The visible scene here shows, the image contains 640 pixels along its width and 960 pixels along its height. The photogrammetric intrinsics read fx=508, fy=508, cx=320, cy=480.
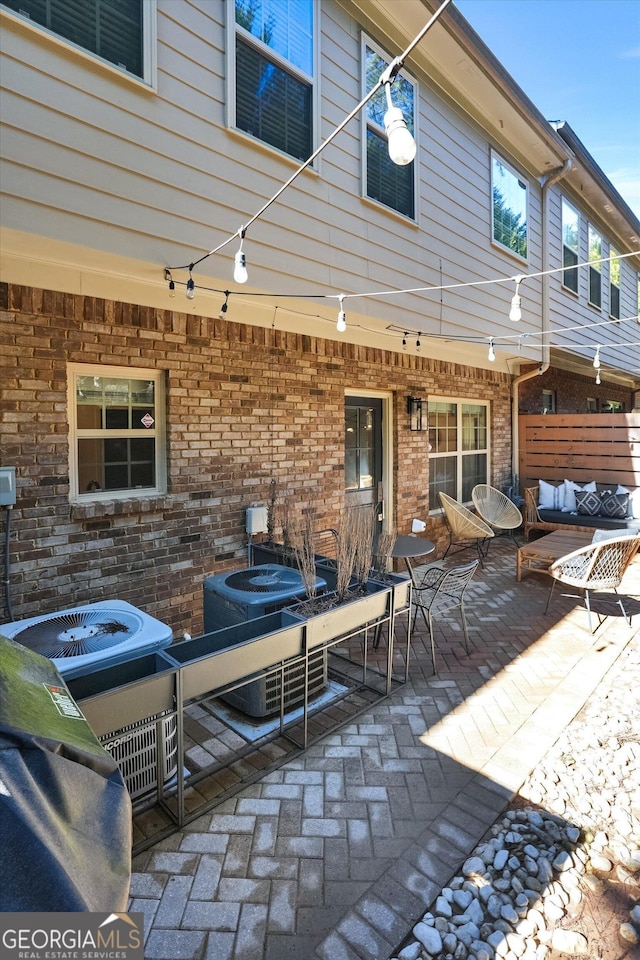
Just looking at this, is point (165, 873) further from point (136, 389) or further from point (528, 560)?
point (528, 560)

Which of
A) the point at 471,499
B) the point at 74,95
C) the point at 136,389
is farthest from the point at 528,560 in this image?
the point at 74,95

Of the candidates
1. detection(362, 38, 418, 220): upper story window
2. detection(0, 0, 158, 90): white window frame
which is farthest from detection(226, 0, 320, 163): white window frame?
detection(362, 38, 418, 220): upper story window

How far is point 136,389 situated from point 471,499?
584 cm

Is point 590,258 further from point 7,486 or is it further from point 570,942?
point 570,942

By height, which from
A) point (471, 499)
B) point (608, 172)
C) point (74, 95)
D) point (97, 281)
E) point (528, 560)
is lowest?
point (528, 560)

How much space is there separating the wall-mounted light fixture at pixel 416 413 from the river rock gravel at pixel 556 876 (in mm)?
4341

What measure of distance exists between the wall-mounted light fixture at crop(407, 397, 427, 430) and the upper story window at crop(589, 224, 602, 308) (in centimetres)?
531

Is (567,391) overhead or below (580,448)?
overhead

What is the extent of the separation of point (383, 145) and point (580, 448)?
5.82 metres

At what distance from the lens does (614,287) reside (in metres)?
11.0

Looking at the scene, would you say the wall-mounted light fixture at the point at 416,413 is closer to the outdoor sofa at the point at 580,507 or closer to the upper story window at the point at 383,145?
the upper story window at the point at 383,145

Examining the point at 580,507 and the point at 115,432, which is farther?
the point at 580,507

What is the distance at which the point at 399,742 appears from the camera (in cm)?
285

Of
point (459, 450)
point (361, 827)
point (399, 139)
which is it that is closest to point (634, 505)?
point (459, 450)
